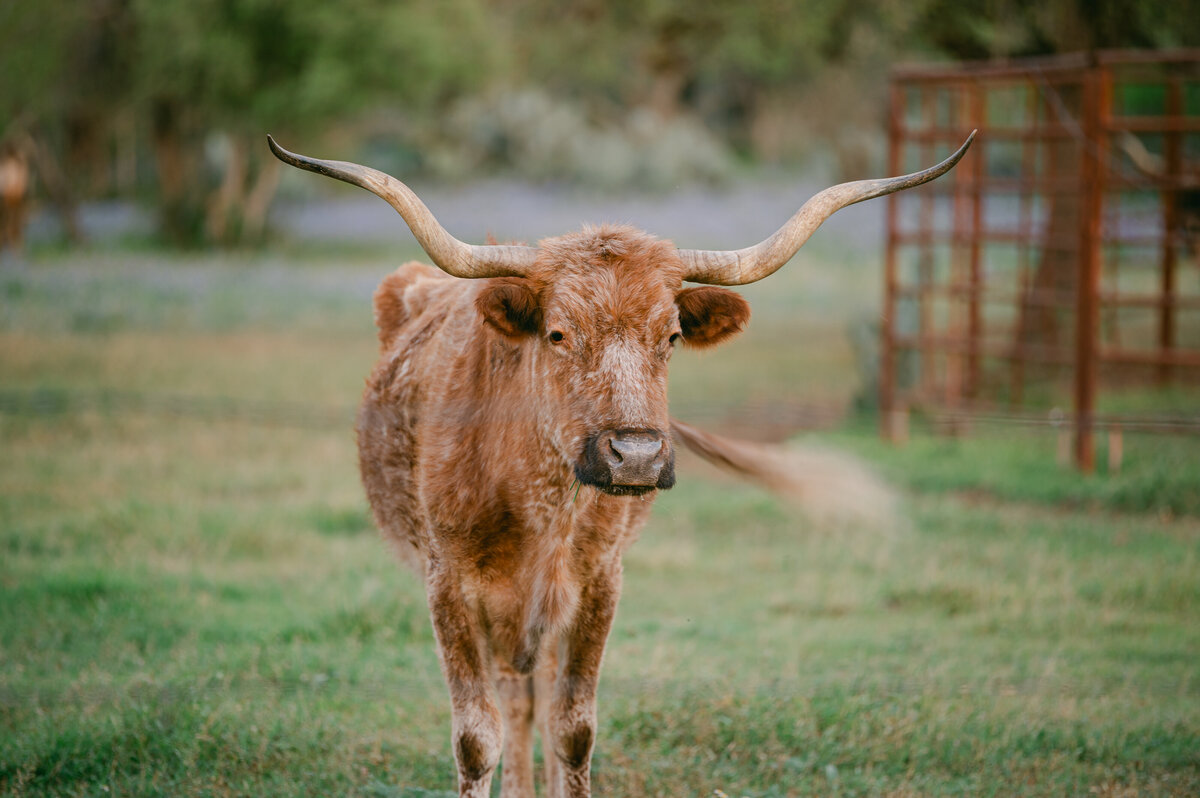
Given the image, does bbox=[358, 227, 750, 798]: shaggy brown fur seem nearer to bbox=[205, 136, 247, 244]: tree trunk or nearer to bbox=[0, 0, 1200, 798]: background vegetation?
bbox=[0, 0, 1200, 798]: background vegetation

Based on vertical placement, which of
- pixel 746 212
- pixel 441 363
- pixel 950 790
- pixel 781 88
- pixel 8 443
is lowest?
pixel 950 790

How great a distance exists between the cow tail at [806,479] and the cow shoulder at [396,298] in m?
1.49

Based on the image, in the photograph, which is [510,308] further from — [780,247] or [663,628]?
[663,628]

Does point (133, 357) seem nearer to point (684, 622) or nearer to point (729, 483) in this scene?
point (729, 483)

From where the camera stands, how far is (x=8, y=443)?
10.7 m

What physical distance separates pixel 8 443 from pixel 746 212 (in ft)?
64.6

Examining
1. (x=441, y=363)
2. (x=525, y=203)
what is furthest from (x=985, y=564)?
(x=525, y=203)

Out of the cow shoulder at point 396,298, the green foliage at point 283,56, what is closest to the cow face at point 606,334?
the cow shoulder at point 396,298

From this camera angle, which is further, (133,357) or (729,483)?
(133,357)

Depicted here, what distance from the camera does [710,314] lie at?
4.45 meters

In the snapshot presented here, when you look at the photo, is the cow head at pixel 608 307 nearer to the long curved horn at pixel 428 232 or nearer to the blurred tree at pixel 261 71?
the long curved horn at pixel 428 232

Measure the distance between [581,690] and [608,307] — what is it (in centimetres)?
151

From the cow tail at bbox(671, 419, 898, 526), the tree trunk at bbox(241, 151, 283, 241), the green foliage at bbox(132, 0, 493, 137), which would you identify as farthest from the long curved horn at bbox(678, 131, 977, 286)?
the tree trunk at bbox(241, 151, 283, 241)

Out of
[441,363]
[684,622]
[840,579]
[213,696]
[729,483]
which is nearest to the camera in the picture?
[441,363]
